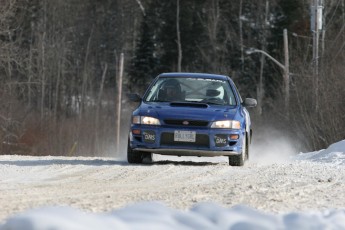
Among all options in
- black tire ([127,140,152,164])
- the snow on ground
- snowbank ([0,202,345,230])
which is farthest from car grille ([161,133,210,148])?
snowbank ([0,202,345,230])

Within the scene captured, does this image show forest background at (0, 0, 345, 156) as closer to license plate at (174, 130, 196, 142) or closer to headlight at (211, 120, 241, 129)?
headlight at (211, 120, 241, 129)

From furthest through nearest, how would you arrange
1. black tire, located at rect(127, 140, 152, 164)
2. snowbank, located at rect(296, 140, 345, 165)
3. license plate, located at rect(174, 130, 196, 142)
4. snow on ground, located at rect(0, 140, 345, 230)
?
snowbank, located at rect(296, 140, 345, 165)
black tire, located at rect(127, 140, 152, 164)
license plate, located at rect(174, 130, 196, 142)
snow on ground, located at rect(0, 140, 345, 230)

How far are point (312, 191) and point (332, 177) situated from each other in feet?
7.28

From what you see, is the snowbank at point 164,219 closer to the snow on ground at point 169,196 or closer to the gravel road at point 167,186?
the snow on ground at point 169,196

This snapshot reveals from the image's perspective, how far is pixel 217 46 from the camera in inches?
2960

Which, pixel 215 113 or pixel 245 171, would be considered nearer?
pixel 245 171

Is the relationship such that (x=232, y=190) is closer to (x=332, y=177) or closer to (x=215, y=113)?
(x=332, y=177)

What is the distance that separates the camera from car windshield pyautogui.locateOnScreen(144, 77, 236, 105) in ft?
55.7

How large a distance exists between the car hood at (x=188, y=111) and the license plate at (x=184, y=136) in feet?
0.76

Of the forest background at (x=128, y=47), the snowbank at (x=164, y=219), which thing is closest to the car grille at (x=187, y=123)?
the snowbank at (x=164, y=219)

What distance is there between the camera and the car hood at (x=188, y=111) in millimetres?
15766

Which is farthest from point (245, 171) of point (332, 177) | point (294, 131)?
point (294, 131)

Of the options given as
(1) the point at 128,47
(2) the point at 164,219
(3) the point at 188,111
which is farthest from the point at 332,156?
(1) the point at 128,47

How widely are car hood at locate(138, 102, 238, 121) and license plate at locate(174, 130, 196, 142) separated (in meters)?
0.23
